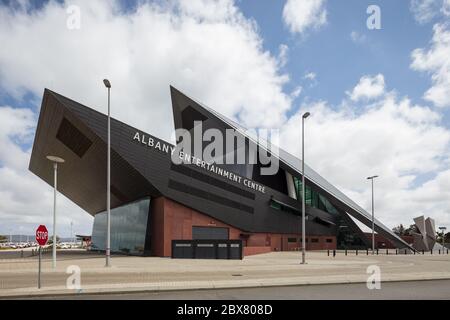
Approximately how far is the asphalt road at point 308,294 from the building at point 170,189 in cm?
2101

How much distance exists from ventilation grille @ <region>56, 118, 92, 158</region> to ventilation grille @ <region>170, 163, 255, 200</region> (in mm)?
8195

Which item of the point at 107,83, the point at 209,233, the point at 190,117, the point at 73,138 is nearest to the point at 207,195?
the point at 209,233

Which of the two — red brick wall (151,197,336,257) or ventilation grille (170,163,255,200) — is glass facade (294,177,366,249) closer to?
ventilation grille (170,163,255,200)

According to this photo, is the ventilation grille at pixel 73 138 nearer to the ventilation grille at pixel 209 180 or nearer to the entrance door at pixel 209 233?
the ventilation grille at pixel 209 180

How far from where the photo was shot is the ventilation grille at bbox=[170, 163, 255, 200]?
122ft

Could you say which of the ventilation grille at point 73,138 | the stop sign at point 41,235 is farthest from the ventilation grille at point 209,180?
the stop sign at point 41,235

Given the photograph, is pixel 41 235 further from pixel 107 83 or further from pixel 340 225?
pixel 340 225

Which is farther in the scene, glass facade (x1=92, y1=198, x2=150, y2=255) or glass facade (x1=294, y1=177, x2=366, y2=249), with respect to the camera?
glass facade (x1=294, y1=177, x2=366, y2=249)

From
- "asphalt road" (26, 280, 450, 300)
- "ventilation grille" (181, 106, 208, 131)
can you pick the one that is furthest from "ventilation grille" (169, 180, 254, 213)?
"asphalt road" (26, 280, 450, 300)

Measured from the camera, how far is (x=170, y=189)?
3606 cm

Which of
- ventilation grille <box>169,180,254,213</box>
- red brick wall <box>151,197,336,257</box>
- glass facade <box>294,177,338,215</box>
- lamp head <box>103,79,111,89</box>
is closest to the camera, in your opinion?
lamp head <box>103,79,111,89</box>

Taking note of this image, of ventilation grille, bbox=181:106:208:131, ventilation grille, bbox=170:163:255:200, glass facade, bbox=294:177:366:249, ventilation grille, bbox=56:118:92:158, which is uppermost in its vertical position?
ventilation grille, bbox=181:106:208:131

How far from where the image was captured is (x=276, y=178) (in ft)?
200

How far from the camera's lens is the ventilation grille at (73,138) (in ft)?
105
